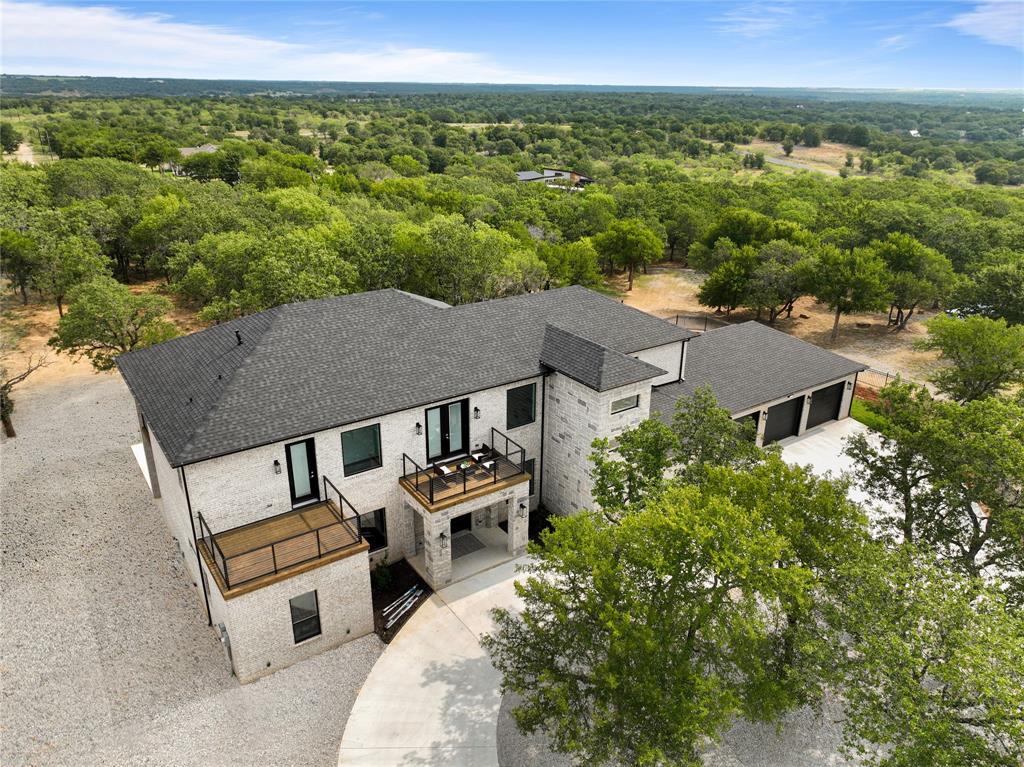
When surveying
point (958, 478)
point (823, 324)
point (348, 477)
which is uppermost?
point (958, 478)

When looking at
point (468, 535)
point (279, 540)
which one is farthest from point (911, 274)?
point (279, 540)

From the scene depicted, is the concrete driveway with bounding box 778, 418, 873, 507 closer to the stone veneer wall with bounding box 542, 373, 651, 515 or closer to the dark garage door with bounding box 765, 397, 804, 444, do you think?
the dark garage door with bounding box 765, 397, 804, 444

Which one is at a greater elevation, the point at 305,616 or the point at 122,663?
the point at 305,616

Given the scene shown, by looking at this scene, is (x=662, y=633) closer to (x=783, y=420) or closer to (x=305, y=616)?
(x=305, y=616)

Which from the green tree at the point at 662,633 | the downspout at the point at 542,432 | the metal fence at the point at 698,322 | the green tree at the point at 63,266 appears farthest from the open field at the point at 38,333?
the metal fence at the point at 698,322

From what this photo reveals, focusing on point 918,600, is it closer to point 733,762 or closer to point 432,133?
point 733,762
